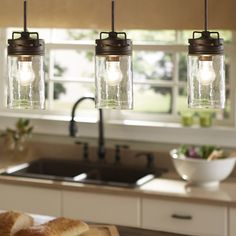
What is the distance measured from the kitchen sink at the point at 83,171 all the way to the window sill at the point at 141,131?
8.0 inches

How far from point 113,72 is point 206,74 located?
10.9 inches

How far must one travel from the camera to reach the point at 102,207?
3.82 meters

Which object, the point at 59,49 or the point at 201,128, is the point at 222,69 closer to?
the point at 201,128

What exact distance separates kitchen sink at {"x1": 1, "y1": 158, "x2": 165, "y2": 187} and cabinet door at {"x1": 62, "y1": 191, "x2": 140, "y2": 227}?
13 cm

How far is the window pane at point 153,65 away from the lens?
14.4ft

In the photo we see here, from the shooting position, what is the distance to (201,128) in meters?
4.18

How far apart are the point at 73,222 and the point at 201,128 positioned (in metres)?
1.84

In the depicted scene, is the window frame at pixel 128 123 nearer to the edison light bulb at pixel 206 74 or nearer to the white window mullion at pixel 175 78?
the white window mullion at pixel 175 78

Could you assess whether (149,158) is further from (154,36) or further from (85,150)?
(154,36)

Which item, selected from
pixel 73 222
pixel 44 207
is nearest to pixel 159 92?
pixel 44 207

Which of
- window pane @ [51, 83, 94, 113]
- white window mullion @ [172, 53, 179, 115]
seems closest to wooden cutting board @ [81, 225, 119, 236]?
white window mullion @ [172, 53, 179, 115]

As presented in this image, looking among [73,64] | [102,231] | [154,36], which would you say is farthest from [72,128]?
[102,231]

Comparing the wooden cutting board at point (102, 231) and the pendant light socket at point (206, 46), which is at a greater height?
the pendant light socket at point (206, 46)

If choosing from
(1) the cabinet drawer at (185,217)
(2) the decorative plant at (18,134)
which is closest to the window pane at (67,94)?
(2) the decorative plant at (18,134)
